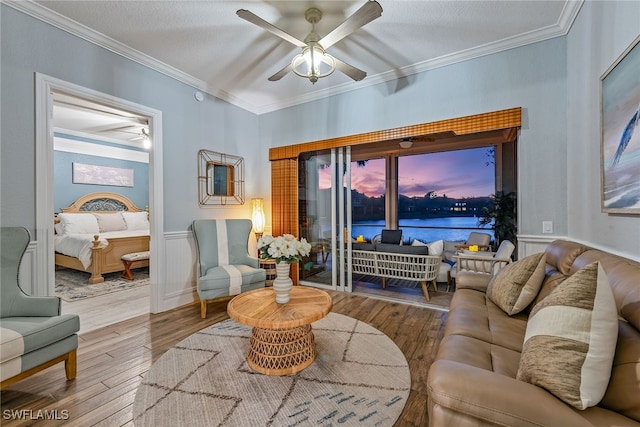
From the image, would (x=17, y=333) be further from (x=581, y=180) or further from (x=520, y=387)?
(x=581, y=180)

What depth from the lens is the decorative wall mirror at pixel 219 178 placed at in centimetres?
379

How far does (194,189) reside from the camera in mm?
3668

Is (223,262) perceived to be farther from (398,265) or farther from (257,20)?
(257,20)

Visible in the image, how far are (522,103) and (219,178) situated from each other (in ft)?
12.5

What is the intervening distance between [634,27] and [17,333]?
3.97m

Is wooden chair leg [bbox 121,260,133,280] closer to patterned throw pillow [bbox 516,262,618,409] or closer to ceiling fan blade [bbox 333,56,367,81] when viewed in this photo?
ceiling fan blade [bbox 333,56,367,81]

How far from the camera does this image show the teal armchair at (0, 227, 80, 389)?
161cm

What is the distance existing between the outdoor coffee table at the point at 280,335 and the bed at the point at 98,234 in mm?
3829

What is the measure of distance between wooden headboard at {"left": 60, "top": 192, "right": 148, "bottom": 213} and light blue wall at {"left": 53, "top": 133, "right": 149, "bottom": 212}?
4.4 inches

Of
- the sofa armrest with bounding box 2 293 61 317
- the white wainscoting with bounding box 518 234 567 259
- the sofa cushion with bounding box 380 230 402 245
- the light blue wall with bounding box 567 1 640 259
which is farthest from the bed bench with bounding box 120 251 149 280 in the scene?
the light blue wall with bounding box 567 1 640 259

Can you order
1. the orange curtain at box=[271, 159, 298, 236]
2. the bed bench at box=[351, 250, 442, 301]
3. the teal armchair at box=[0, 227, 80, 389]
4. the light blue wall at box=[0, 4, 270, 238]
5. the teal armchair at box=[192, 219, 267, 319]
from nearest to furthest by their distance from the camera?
the teal armchair at box=[0, 227, 80, 389]
the light blue wall at box=[0, 4, 270, 238]
the teal armchair at box=[192, 219, 267, 319]
the bed bench at box=[351, 250, 442, 301]
the orange curtain at box=[271, 159, 298, 236]

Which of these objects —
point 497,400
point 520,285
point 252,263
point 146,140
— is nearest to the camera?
point 497,400

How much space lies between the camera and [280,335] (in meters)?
2.03

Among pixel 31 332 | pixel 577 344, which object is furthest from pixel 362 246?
pixel 31 332
